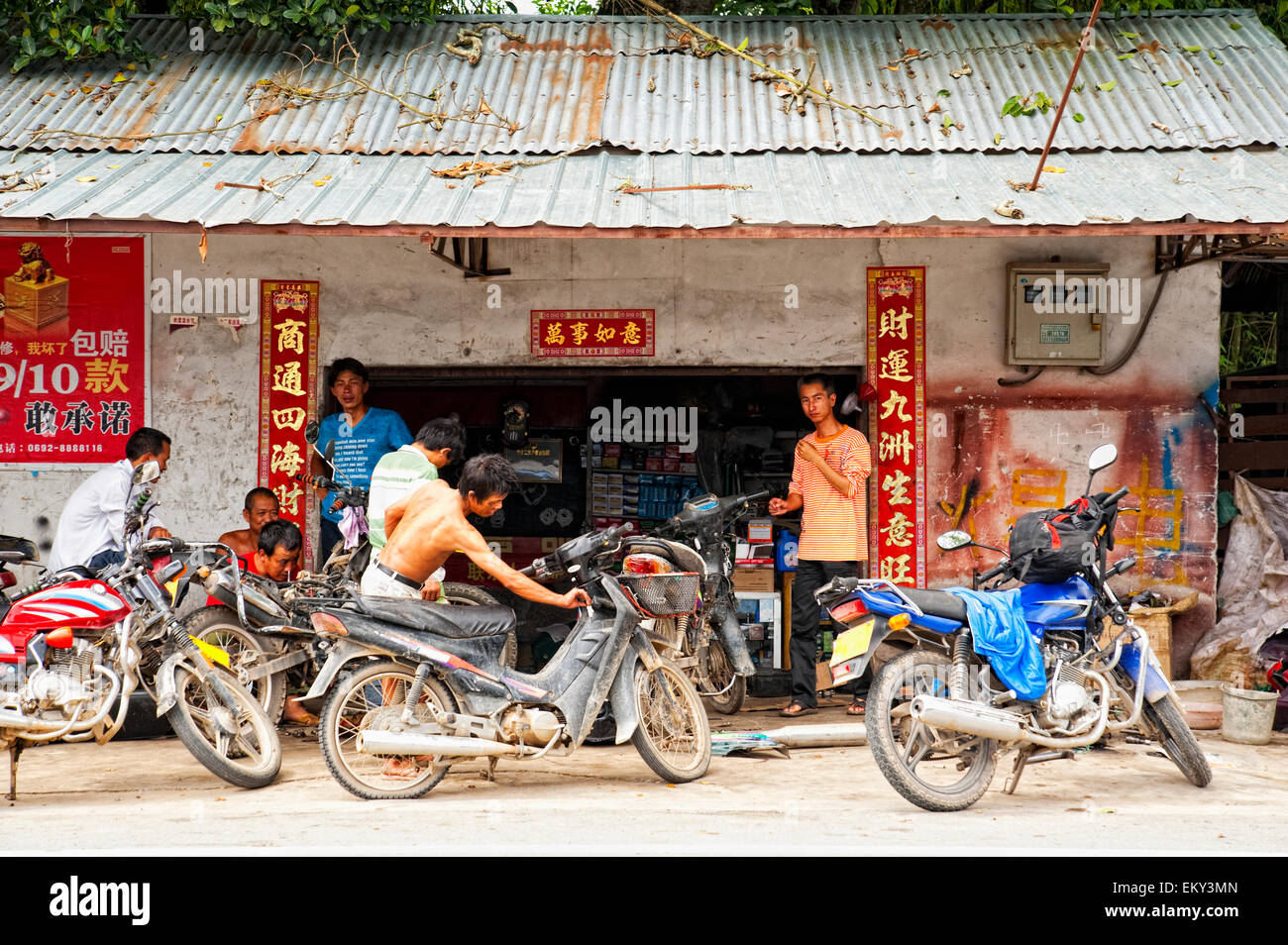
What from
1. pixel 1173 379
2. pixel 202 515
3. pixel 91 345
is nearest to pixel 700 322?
pixel 1173 379

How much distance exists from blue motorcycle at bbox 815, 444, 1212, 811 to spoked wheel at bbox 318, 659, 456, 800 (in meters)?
1.83

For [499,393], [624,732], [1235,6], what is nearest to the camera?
[624,732]

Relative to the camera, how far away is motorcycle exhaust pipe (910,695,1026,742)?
15.4ft

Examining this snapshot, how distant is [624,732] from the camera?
16.8 feet

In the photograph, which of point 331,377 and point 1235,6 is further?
point 1235,6

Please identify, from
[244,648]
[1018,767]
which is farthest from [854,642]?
[244,648]

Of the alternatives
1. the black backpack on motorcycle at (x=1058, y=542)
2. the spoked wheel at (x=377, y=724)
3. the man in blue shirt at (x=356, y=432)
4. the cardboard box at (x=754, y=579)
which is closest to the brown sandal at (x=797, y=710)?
the cardboard box at (x=754, y=579)

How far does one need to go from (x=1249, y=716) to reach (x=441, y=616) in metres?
4.56

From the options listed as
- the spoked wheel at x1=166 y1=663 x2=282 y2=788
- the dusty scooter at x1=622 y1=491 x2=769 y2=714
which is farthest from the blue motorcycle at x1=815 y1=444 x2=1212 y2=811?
the spoked wheel at x1=166 y1=663 x2=282 y2=788

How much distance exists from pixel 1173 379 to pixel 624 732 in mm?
4532

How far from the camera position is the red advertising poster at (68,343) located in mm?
7586

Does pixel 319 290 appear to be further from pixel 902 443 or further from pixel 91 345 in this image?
pixel 902 443

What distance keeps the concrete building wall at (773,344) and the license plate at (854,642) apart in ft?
9.24
